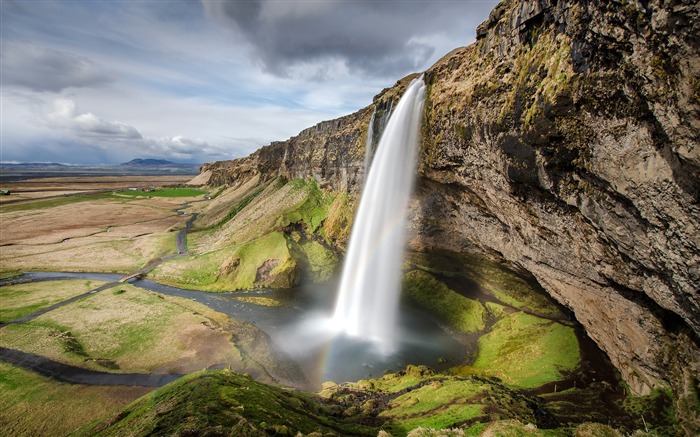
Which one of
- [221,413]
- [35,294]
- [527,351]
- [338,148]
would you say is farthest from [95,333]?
[338,148]

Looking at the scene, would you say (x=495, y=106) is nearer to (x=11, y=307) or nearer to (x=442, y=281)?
(x=442, y=281)

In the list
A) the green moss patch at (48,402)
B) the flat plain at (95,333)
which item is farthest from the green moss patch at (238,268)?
the green moss patch at (48,402)

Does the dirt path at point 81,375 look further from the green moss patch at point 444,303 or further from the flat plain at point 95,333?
the green moss patch at point 444,303

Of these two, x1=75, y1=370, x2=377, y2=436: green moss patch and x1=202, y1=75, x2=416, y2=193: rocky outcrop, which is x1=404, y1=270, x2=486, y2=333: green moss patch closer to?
x1=202, y1=75, x2=416, y2=193: rocky outcrop

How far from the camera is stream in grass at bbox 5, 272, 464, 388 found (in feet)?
84.7

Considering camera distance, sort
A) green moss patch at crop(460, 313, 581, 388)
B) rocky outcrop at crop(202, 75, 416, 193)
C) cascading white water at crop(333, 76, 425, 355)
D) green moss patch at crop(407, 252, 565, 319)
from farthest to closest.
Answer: rocky outcrop at crop(202, 75, 416, 193) < cascading white water at crop(333, 76, 425, 355) < green moss patch at crop(407, 252, 565, 319) < green moss patch at crop(460, 313, 581, 388)

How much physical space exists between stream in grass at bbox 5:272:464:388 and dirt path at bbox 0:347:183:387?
10045 millimetres

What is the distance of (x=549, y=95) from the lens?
16531 mm

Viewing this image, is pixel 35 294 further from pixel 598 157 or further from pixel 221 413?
pixel 598 157

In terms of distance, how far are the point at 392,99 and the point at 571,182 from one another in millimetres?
26826

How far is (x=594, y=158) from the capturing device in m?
15.6

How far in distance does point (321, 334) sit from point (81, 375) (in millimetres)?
19216

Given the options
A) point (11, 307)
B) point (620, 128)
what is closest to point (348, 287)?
point (620, 128)

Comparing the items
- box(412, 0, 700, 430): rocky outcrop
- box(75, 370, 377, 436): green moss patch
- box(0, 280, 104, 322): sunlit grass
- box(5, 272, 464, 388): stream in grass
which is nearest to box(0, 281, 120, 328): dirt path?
box(0, 280, 104, 322): sunlit grass
